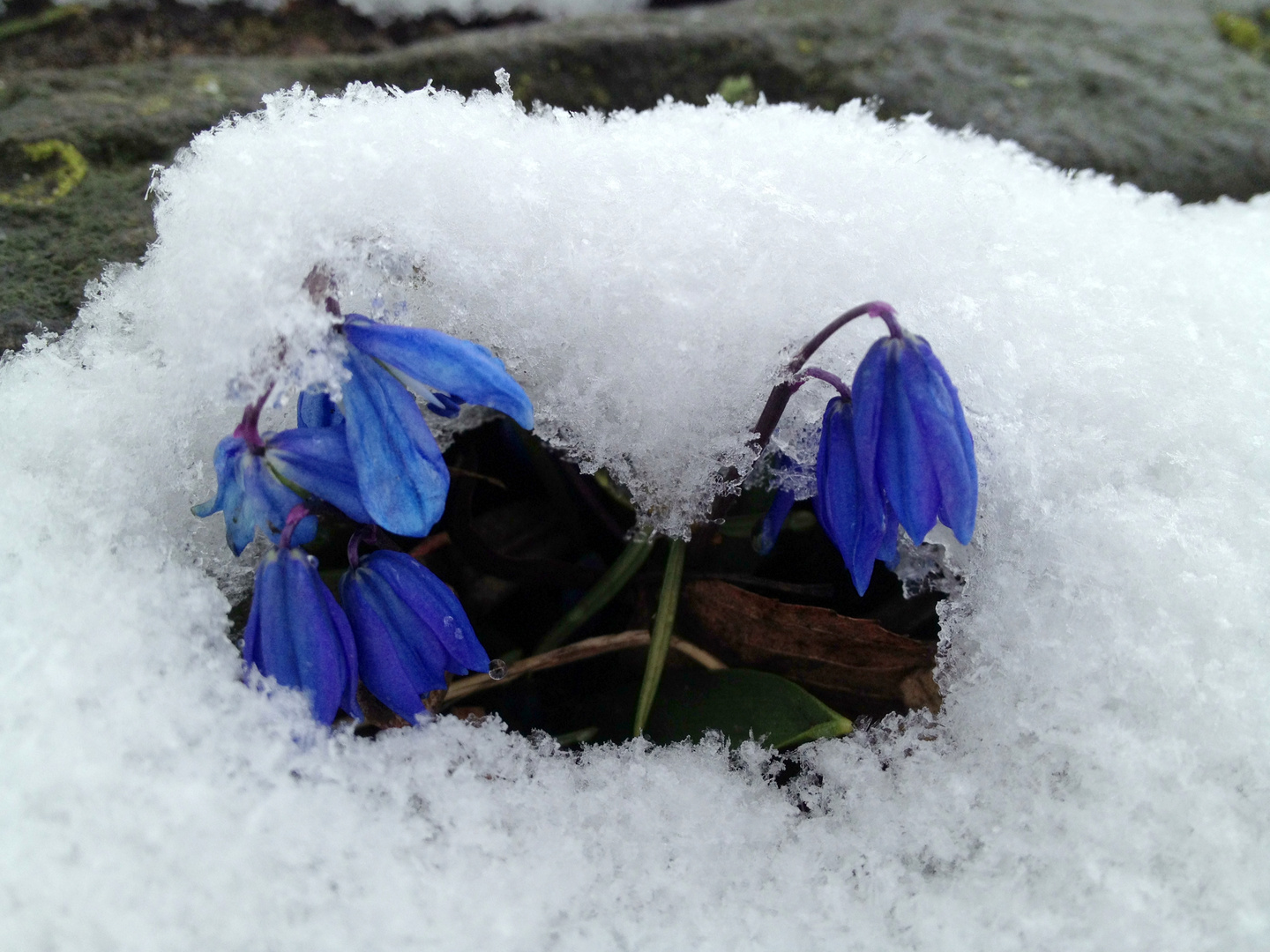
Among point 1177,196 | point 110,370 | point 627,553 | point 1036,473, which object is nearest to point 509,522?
point 627,553

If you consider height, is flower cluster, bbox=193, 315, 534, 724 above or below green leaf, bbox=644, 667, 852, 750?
above

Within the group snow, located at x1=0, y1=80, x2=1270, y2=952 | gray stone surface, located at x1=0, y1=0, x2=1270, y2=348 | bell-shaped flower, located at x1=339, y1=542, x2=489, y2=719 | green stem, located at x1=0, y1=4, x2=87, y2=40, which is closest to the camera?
snow, located at x1=0, y1=80, x2=1270, y2=952

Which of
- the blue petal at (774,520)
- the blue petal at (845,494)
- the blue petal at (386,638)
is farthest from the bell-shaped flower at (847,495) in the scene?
the blue petal at (386,638)

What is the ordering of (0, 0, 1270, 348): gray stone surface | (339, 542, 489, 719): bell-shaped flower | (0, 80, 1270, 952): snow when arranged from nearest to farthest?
(0, 80, 1270, 952): snow → (339, 542, 489, 719): bell-shaped flower → (0, 0, 1270, 348): gray stone surface

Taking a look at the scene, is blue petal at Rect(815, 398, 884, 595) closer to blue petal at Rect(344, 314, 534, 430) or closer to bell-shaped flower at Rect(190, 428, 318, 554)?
blue petal at Rect(344, 314, 534, 430)

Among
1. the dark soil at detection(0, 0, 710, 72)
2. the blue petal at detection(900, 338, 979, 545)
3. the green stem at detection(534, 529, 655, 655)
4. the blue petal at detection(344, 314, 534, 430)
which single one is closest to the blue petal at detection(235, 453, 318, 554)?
the blue petal at detection(344, 314, 534, 430)

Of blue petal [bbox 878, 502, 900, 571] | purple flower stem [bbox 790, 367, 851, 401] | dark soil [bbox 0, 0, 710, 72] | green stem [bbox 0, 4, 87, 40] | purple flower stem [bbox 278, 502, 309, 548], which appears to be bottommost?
blue petal [bbox 878, 502, 900, 571]

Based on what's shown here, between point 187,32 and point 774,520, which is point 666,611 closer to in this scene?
point 774,520

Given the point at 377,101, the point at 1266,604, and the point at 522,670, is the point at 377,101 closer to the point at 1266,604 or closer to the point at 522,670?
the point at 522,670
